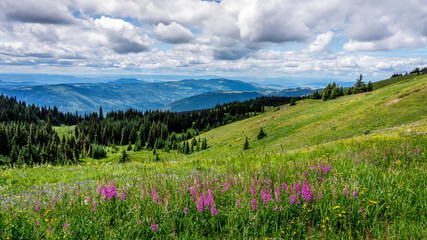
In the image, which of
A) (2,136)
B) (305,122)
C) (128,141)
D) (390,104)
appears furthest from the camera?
(128,141)

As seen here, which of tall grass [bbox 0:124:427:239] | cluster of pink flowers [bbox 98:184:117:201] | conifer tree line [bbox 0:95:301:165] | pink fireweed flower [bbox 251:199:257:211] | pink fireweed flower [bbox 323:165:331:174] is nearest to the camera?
tall grass [bbox 0:124:427:239]

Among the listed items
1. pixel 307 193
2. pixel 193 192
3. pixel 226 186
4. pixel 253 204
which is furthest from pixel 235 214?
pixel 307 193

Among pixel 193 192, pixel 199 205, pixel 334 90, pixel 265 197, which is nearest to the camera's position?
pixel 199 205

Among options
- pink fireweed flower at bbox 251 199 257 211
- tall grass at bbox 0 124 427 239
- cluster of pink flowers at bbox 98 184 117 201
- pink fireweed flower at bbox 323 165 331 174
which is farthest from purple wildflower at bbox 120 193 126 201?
pink fireweed flower at bbox 323 165 331 174

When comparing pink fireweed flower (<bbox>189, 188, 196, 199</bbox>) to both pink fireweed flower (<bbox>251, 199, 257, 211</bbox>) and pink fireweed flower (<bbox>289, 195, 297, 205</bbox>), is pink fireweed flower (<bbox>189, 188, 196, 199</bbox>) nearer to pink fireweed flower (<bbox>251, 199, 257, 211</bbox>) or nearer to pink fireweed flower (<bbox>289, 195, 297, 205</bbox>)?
pink fireweed flower (<bbox>251, 199, 257, 211</bbox>)

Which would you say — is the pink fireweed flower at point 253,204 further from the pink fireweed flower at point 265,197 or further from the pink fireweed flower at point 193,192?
the pink fireweed flower at point 193,192

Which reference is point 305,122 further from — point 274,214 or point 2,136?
point 2,136

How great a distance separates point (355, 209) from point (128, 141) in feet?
502

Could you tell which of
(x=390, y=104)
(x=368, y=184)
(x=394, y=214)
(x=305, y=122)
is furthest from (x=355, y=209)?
A: (x=305, y=122)

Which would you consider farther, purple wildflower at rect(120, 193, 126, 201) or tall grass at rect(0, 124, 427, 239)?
purple wildflower at rect(120, 193, 126, 201)

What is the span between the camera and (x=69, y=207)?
172 inches

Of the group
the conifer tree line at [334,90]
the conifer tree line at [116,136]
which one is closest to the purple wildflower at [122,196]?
the conifer tree line at [116,136]

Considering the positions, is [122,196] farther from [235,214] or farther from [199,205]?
[235,214]

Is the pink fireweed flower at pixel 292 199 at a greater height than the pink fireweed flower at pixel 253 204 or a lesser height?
greater
